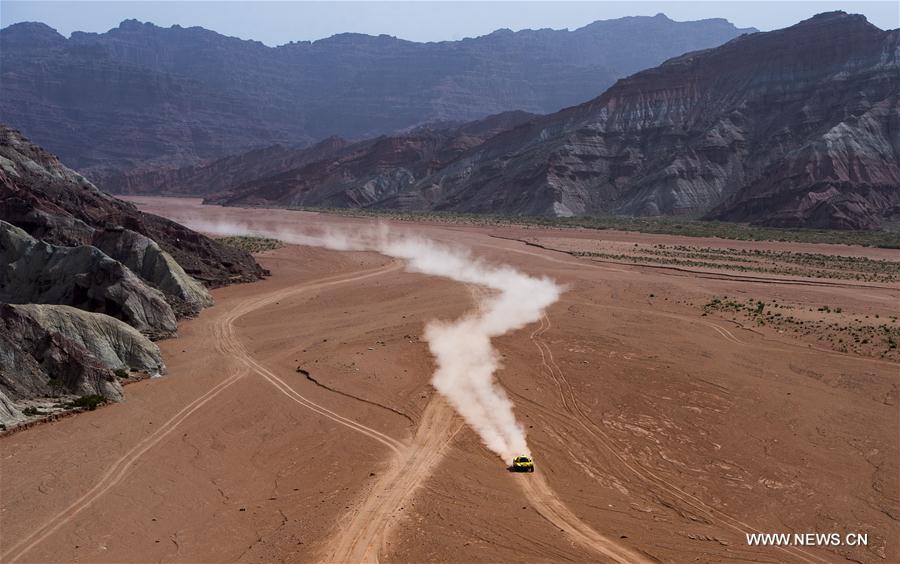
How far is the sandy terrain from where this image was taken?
48.2ft

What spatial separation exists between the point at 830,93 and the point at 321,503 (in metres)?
119

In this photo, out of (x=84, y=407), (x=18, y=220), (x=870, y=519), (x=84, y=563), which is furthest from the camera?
(x=18, y=220)

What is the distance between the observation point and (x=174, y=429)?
821 inches

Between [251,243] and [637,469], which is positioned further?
[251,243]

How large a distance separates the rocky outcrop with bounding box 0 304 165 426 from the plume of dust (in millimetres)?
11534

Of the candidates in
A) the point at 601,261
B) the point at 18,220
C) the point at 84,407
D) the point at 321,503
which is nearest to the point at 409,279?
the point at 601,261

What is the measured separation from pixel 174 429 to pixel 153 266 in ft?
63.8

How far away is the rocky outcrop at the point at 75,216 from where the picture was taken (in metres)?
39.0

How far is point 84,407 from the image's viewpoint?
21969 mm

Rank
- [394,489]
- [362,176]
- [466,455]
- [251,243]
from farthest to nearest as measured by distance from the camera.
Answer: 1. [362,176]
2. [251,243]
3. [466,455]
4. [394,489]

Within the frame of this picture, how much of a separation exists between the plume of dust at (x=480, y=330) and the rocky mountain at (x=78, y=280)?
38.0 feet

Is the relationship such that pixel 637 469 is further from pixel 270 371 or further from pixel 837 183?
pixel 837 183

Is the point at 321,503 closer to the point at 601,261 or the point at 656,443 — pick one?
the point at 656,443

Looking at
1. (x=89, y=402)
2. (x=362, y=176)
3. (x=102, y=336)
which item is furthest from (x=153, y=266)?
(x=362, y=176)
